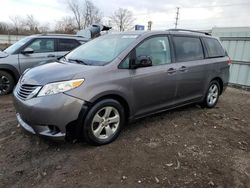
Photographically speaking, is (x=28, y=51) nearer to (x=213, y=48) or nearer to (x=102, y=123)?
(x=102, y=123)

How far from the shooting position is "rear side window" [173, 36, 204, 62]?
176 inches

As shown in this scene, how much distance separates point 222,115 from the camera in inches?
208

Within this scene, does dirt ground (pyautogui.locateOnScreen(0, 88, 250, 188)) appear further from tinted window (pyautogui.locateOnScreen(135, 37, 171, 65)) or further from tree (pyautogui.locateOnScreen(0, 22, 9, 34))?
tree (pyautogui.locateOnScreen(0, 22, 9, 34))

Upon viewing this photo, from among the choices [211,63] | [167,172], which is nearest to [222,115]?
[211,63]

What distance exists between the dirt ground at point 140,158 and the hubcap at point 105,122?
199 millimetres

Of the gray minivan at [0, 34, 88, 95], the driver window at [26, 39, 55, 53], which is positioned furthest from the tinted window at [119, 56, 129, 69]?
the driver window at [26, 39, 55, 53]

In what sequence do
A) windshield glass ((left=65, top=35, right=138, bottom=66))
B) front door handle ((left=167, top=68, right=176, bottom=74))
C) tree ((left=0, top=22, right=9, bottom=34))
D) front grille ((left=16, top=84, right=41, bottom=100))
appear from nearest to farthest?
front grille ((left=16, top=84, right=41, bottom=100)) → windshield glass ((left=65, top=35, right=138, bottom=66)) → front door handle ((left=167, top=68, right=176, bottom=74)) → tree ((left=0, top=22, right=9, bottom=34))

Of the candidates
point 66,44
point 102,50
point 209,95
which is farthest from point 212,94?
point 66,44

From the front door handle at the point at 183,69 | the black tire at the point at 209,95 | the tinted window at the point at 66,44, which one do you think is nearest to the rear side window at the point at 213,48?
the black tire at the point at 209,95

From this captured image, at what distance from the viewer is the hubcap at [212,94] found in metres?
5.48

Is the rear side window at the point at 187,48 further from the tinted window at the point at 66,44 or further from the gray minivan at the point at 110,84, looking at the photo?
the tinted window at the point at 66,44

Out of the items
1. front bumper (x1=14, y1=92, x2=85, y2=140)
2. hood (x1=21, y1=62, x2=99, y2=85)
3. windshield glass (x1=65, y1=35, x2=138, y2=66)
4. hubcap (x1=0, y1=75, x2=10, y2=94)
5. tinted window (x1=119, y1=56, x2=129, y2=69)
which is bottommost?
hubcap (x1=0, y1=75, x2=10, y2=94)

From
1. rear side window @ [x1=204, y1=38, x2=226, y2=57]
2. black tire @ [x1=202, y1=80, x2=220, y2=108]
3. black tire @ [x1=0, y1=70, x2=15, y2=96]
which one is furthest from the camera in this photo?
black tire @ [x1=0, y1=70, x2=15, y2=96]

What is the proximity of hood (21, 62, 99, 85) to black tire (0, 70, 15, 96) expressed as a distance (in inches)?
130
